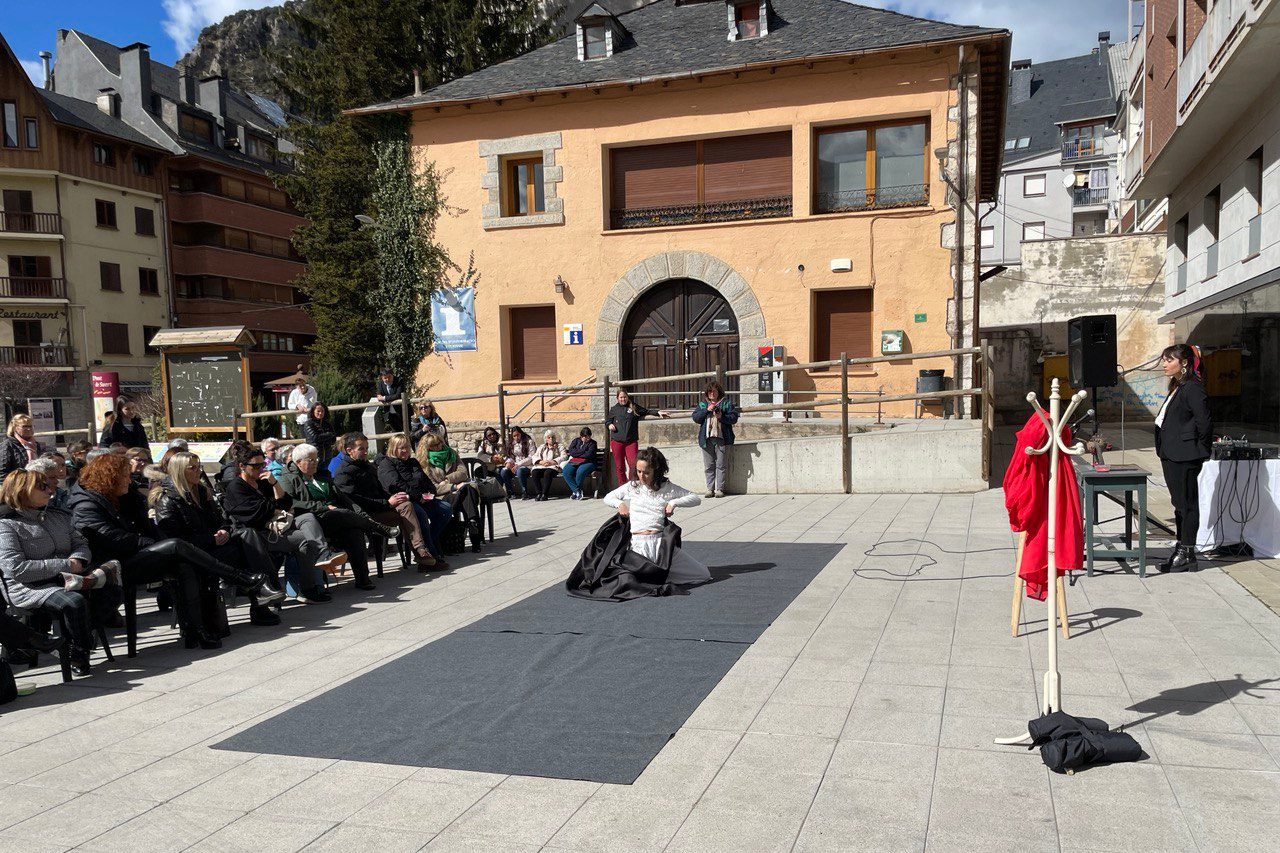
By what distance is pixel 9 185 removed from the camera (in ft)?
125

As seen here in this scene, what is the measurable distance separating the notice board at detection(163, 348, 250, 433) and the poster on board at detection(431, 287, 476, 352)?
5.00 meters

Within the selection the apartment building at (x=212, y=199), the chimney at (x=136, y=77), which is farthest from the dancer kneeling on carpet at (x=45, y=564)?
the chimney at (x=136, y=77)

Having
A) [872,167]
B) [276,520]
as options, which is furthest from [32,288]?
[276,520]

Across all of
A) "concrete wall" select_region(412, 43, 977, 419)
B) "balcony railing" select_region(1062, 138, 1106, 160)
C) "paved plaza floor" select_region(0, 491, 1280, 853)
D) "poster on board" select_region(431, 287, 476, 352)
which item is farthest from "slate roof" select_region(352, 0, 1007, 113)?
"balcony railing" select_region(1062, 138, 1106, 160)

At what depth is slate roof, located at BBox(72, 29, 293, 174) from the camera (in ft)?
148

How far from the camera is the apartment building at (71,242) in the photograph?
3809 cm

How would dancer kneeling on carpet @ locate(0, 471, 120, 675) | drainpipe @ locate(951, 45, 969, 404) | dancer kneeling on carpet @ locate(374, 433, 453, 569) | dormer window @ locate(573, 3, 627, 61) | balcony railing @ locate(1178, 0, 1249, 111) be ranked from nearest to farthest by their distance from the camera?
dancer kneeling on carpet @ locate(0, 471, 120, 675), dancer kneeling on carpet @ locate(374, 433, 453, 569), balcony railing @ locate(1178, 0, 1249, 111), drainpipe @ locate(951, 45, 969, 404), dormer window @ locate(573, 3, 627, 61)

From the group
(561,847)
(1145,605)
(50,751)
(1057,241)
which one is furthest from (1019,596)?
(1057,241)

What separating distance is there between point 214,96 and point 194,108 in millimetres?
3209

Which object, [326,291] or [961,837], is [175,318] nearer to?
[326,291]

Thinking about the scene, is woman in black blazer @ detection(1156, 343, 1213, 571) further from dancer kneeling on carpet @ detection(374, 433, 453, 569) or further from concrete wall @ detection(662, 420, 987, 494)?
dancer kneeling on carpet @ detection(374, 433, 453, 569)

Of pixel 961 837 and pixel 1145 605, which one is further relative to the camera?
pixel 1145 605

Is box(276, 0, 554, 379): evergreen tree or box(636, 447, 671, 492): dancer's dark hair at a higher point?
box(276, 0, 554, 379): evergreen tree

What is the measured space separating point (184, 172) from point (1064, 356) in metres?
39.9
